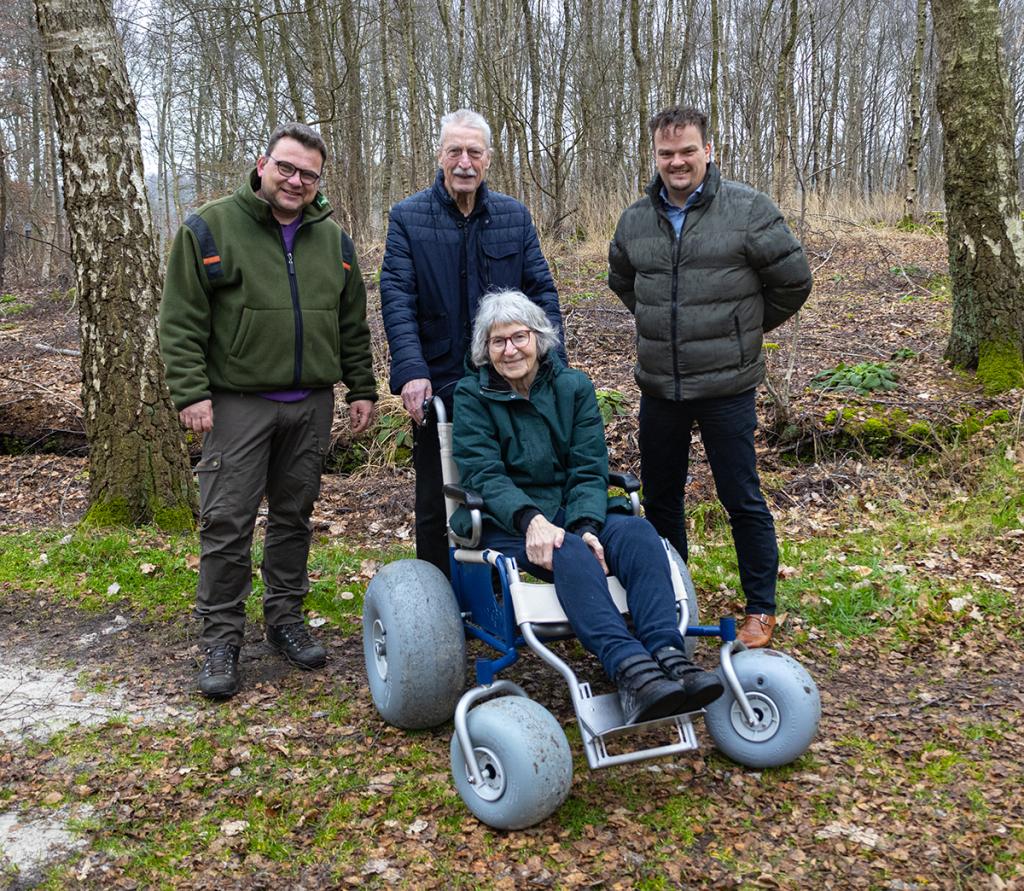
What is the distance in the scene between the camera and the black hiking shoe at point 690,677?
2826 mm

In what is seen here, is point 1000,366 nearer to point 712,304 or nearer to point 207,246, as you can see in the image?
point 712,304

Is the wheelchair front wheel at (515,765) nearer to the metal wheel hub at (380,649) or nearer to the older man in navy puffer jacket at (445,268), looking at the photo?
the metal wheel hub at (380,649)

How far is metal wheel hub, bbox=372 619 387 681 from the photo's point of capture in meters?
3.60

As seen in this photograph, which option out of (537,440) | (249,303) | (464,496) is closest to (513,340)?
(537,440)

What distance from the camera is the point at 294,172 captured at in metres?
3.72

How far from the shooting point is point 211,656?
391 centimetres

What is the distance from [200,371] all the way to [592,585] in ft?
6.01

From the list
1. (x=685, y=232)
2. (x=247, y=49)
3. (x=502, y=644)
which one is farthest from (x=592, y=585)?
(x=247, y=49)

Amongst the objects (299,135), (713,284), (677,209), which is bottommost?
(713,284)

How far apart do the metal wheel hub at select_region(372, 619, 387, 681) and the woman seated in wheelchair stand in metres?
0.58

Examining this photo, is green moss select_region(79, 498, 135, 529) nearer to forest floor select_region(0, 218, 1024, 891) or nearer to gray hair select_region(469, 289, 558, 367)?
forest floor select_region(0, 218, 1024, 891)

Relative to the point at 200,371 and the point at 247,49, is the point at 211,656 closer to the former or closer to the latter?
the point at 200,371

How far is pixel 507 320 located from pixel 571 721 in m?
1.60

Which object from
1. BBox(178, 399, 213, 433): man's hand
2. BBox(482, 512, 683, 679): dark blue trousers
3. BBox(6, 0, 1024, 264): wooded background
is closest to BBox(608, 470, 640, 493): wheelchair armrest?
BBox(482, 512, 683, 679): dark blue trousers
